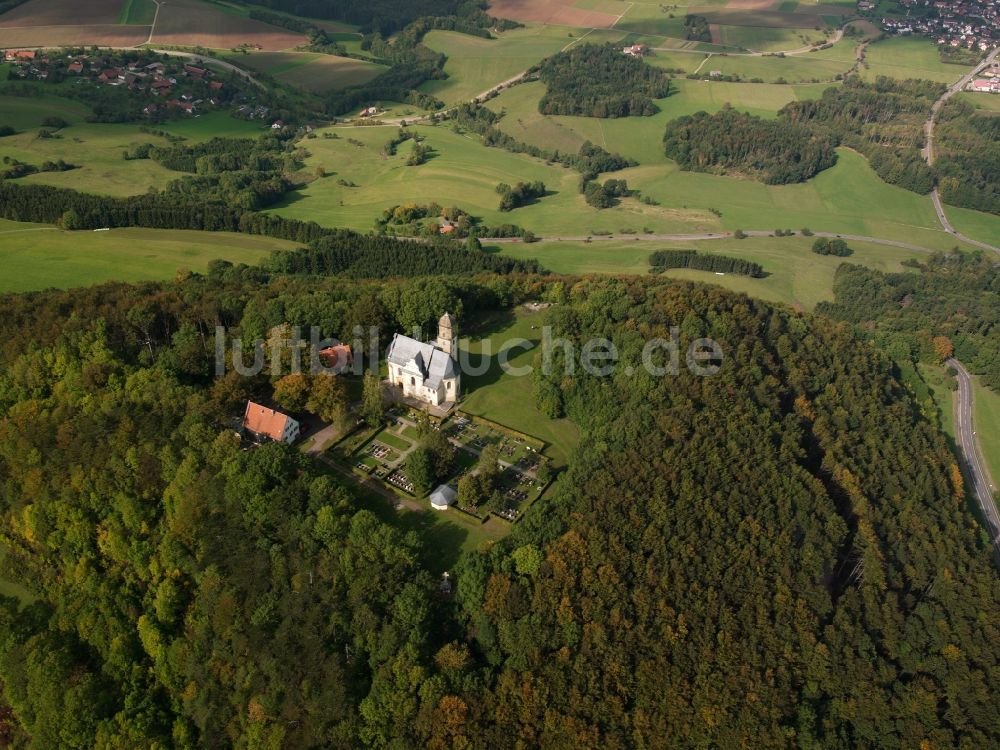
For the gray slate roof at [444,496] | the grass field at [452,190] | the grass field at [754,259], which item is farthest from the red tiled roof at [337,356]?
the grass field at [452,190]

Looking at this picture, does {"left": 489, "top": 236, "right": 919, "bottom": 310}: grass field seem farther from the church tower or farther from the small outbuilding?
the small outbuilding

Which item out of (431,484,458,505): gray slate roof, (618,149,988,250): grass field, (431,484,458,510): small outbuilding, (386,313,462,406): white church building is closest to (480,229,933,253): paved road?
(618,149,988,250): grass field

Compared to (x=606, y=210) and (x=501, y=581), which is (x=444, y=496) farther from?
(x=606, y=210)

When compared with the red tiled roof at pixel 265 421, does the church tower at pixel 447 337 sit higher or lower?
higher

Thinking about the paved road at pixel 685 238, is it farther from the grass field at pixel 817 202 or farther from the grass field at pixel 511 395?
the grass field at pixel 511 395

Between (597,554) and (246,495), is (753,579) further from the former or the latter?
(246,495)

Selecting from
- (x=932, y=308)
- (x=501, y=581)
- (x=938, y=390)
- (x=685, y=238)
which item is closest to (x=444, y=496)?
(x=501, y=581)
